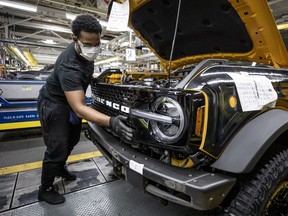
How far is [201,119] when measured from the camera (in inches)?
42.3

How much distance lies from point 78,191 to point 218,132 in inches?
65.6

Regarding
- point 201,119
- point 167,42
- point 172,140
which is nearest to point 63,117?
point 172,140

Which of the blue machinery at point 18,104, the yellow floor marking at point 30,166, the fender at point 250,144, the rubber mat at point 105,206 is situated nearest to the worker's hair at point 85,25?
the fender at point 250,144

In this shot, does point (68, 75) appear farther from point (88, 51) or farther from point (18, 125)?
point (18, 125)

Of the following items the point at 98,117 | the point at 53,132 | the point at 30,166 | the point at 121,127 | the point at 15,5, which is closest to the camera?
the point at 121,127

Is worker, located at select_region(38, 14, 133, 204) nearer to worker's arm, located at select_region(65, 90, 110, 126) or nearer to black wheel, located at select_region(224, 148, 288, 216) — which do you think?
worker's arm, located at select_region(65, 90, 110, 126)

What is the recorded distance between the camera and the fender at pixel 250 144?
104cm

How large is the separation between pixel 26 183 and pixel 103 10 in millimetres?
6631

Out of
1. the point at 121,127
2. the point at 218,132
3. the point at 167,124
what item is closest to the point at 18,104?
the point at 121,127

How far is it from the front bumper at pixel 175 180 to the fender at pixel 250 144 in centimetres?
8

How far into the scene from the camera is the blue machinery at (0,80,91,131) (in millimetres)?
3291

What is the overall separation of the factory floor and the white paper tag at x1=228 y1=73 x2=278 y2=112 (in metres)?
1.09

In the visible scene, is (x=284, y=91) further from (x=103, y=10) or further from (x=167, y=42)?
(x=103, y=10)

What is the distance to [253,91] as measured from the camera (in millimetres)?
1223
